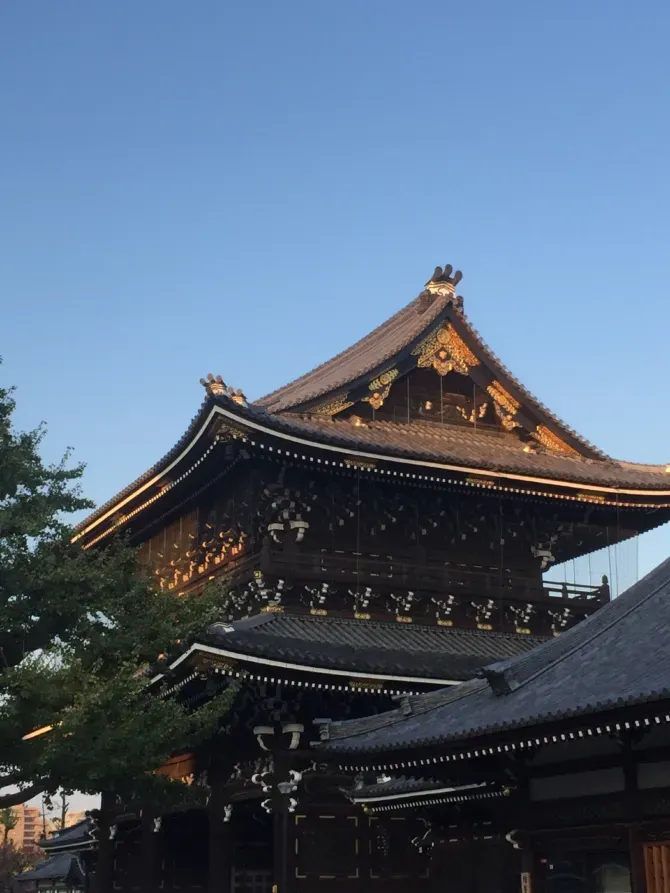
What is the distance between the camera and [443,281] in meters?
31.2

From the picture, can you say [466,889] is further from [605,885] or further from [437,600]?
[437,600]

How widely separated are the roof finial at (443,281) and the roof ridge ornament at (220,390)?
8.65 metres

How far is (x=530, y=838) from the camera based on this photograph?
17.0m

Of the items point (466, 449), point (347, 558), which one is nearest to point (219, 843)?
point (347, 558)

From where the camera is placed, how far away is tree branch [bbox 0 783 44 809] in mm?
21778

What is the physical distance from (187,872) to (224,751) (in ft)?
18.1

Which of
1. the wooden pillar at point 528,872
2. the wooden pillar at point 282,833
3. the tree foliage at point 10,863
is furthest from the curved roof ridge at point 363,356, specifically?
the tree foliage at point 10,863

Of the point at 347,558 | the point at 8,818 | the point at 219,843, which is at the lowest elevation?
the point at 219,843

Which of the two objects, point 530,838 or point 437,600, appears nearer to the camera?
point 530,838

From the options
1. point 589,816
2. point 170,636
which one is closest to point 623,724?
point 589,816

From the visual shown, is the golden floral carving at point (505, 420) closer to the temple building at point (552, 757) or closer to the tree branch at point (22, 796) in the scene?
the temple building at point (552, 757)

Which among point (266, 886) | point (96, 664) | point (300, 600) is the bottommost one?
point (266, 886)

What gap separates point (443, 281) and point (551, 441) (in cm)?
519

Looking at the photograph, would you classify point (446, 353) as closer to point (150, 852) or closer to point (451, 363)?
point (451, 363)
